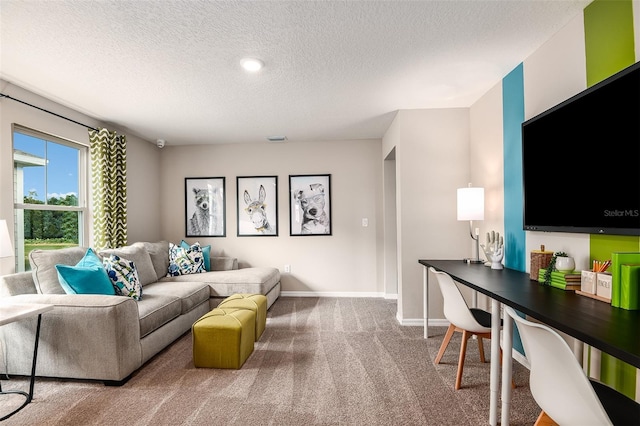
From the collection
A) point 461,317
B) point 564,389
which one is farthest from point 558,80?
point 564,389

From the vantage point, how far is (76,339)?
7.48ft

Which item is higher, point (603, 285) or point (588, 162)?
point (588, 162)


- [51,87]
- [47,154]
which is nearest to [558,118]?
[51,87]

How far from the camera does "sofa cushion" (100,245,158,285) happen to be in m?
3.58

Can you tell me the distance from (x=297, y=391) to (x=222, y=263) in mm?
2815

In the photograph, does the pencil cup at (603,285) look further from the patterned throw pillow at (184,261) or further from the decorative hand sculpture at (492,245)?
the patterned throw pillow at (184,261)

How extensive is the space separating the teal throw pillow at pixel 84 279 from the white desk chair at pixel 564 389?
2.91m

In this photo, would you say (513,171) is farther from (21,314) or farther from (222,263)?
(222,263)

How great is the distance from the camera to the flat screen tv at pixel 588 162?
155 centimetres

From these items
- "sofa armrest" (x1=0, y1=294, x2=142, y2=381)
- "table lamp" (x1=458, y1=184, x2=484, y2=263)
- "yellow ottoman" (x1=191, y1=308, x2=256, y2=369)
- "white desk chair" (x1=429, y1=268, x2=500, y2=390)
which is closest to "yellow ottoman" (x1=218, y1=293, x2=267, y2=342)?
"yellow ottoman" (x1=191, y1=308, x2=256, y2=369)

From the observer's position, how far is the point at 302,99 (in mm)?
3281

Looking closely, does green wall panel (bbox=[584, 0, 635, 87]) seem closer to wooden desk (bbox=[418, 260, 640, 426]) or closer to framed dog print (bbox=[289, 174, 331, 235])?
wooden desk (bbox=[418, 260, 640, 426])

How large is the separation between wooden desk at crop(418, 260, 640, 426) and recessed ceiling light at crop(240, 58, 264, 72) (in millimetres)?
2172

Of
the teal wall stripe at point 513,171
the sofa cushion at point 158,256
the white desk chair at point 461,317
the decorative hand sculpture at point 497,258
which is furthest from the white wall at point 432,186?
the sofa cushion at point 158,256
